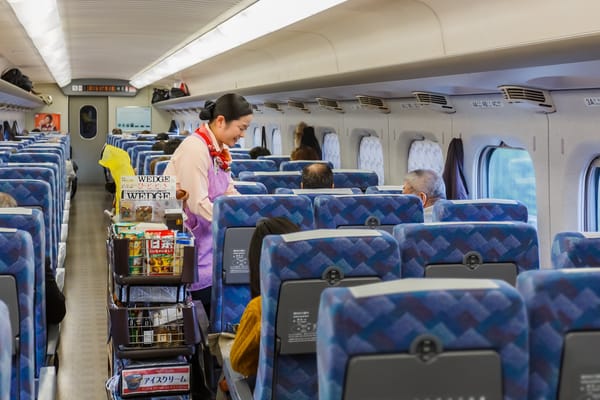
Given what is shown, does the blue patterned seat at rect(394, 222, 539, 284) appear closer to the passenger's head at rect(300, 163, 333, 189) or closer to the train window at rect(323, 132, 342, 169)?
the passenger's head at rect(300, 163, 333, 189)

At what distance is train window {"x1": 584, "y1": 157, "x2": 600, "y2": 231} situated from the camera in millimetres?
6453

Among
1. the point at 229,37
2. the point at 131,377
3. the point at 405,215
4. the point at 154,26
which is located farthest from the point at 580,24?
the point at 154,26

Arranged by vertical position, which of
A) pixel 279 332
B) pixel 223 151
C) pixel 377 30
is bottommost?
pixel 279 332

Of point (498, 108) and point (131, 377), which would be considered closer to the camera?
point (131, 377)

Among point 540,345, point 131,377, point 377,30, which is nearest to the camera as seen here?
point 540,345

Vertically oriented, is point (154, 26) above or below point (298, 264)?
above

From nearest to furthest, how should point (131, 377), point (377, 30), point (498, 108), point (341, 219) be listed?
point (131, 377), point (341, 219), point (498, 108), point (377, 30)

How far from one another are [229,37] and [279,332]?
7777 millimetres

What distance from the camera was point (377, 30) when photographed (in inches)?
359

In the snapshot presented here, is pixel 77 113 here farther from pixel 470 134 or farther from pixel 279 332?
pixel 279 332

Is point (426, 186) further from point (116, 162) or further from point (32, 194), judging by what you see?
point (32, 194)

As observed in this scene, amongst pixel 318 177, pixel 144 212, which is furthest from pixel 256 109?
pixel 144 212

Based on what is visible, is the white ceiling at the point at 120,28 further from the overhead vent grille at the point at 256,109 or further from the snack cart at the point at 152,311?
the snack cart at the point at 152,311

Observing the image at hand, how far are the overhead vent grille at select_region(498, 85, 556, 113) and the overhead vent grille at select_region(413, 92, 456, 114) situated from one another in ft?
6.02
